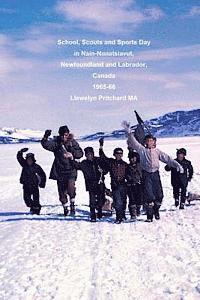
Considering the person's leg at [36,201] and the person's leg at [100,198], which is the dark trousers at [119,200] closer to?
the person's leg at [100,198]

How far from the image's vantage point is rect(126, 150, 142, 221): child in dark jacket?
10.3m

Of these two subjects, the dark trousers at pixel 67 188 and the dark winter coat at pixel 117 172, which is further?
the dark trousers at pixel 67 188

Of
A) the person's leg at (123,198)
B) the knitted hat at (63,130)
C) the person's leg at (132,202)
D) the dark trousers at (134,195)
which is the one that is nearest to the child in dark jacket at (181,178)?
the dark trousers at (134,195)

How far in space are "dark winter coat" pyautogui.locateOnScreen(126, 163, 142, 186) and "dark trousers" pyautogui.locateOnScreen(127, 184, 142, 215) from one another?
0.13 m

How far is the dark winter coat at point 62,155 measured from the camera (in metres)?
10.7

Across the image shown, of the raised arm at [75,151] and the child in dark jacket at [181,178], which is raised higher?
the raised arm at [75,151]

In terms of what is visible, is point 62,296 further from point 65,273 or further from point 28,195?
point 28,195

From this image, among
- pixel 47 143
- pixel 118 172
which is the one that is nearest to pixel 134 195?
pixel 118 172

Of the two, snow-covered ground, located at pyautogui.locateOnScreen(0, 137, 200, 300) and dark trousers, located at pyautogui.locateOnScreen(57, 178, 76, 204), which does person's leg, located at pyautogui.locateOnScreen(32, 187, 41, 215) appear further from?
dark trousers, located at pyautogui.locateOnScreen(57, 178, 76, 204)

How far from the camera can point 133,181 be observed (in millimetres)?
10398

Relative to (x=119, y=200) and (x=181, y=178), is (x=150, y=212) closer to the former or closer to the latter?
(x=119, y=200)

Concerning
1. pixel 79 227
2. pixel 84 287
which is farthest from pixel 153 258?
pixel 79 227

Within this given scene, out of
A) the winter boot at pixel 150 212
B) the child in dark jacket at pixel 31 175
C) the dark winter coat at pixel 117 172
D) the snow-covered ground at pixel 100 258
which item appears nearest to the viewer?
the snow-covered ground at pixel 100 258

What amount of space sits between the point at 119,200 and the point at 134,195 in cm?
50
